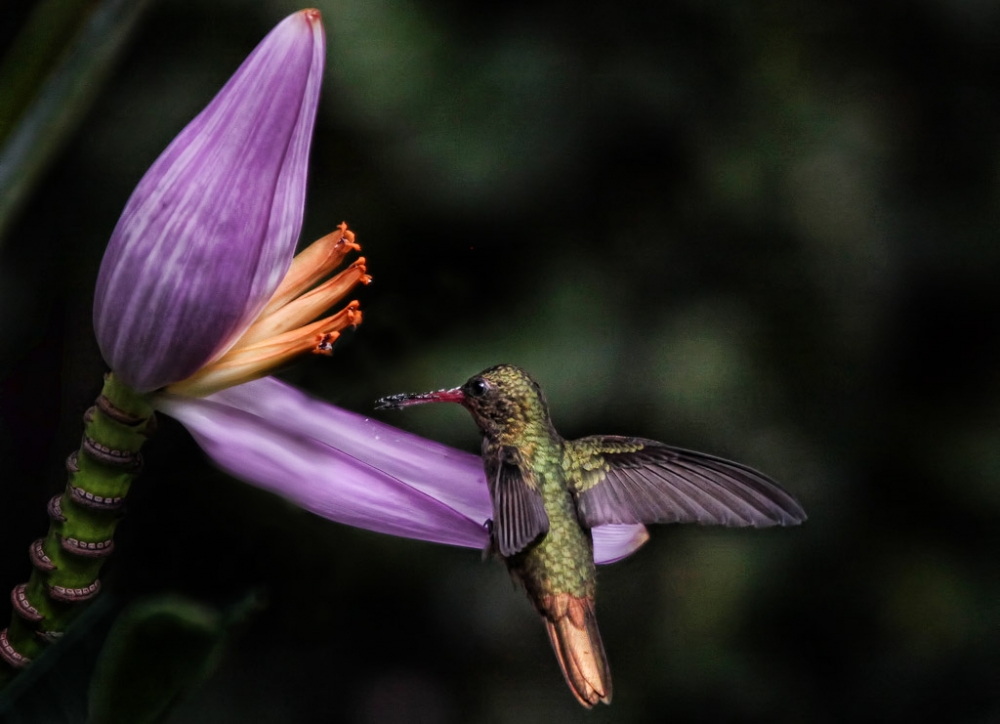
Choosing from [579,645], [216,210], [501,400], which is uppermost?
[216,210]

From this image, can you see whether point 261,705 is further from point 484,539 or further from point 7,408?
point 484,539

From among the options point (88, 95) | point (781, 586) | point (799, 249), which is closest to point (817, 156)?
point (799, 249)

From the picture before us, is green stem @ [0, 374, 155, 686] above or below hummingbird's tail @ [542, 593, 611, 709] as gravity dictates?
above

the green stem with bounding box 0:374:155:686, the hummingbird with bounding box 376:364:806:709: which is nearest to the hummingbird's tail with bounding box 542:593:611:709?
the hummingbird with bounding box 376:364:806:709

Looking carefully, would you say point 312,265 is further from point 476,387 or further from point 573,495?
point 573,495

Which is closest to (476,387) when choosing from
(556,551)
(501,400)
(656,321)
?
(501,400)

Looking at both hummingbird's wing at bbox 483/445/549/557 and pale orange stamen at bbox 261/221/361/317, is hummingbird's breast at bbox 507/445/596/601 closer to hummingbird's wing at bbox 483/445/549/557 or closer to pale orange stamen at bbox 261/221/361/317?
hummingbird's wing at bbox 483/445/549/557

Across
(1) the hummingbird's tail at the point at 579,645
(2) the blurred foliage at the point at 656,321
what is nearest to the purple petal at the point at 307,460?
(1) the hummingbird's tail at the point at 579,645
